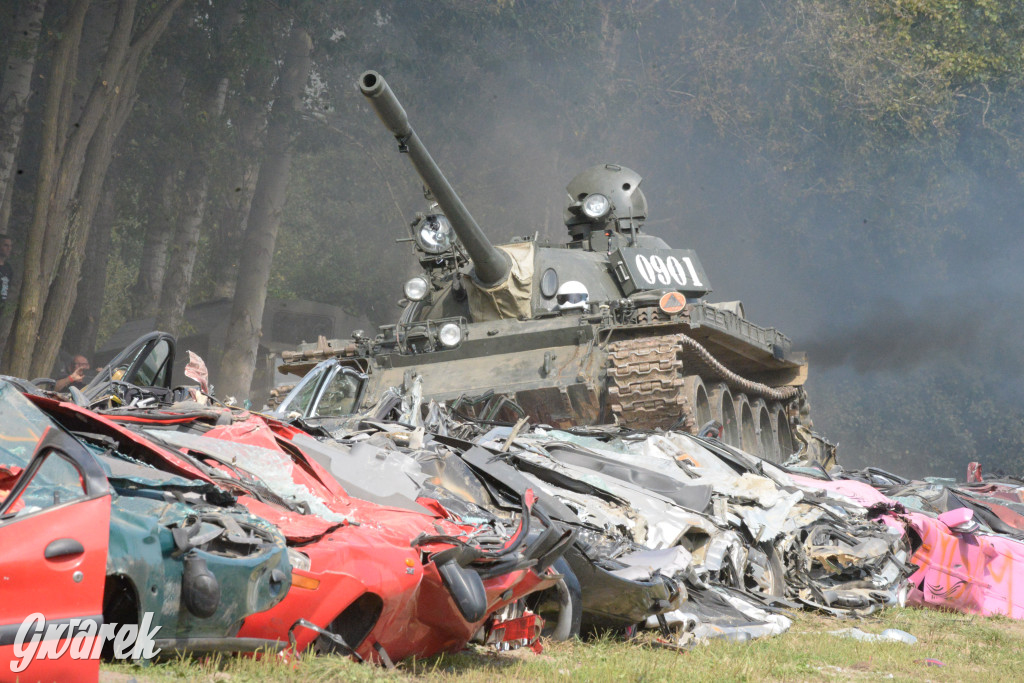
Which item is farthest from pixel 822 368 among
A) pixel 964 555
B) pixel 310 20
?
pixel 964 555

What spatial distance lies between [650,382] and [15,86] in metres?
8.54

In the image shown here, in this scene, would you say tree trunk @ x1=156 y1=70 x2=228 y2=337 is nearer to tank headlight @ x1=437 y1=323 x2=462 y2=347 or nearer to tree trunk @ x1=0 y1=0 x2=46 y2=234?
tree trunk @ x1=0 y1=0 x2=46 y2=234

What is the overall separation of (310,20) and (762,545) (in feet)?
57.1

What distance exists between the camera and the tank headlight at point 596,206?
14445mm

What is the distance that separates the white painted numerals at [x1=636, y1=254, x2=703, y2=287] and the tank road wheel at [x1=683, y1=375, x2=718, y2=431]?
151 centimetres

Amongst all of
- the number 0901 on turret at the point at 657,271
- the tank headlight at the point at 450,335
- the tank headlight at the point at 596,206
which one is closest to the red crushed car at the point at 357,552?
the tank headlight at the point at 450,335

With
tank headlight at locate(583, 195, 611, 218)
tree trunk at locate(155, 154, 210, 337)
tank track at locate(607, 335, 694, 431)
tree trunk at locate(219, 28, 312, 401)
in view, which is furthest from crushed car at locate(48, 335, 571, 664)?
tree trunk at locate(155, 154, 210, 337)

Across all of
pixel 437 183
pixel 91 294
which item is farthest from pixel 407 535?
pixel 91 294

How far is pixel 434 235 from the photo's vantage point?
41.3 ft

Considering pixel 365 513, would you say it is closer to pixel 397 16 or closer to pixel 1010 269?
pixel 397 16

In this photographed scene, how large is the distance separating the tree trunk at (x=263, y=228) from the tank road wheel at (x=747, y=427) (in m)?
9.41

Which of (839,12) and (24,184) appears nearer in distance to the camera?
(24,184)

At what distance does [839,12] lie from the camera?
27766 mm

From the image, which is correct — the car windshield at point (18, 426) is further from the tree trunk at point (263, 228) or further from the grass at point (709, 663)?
the tree trunk at point (263, 228)
